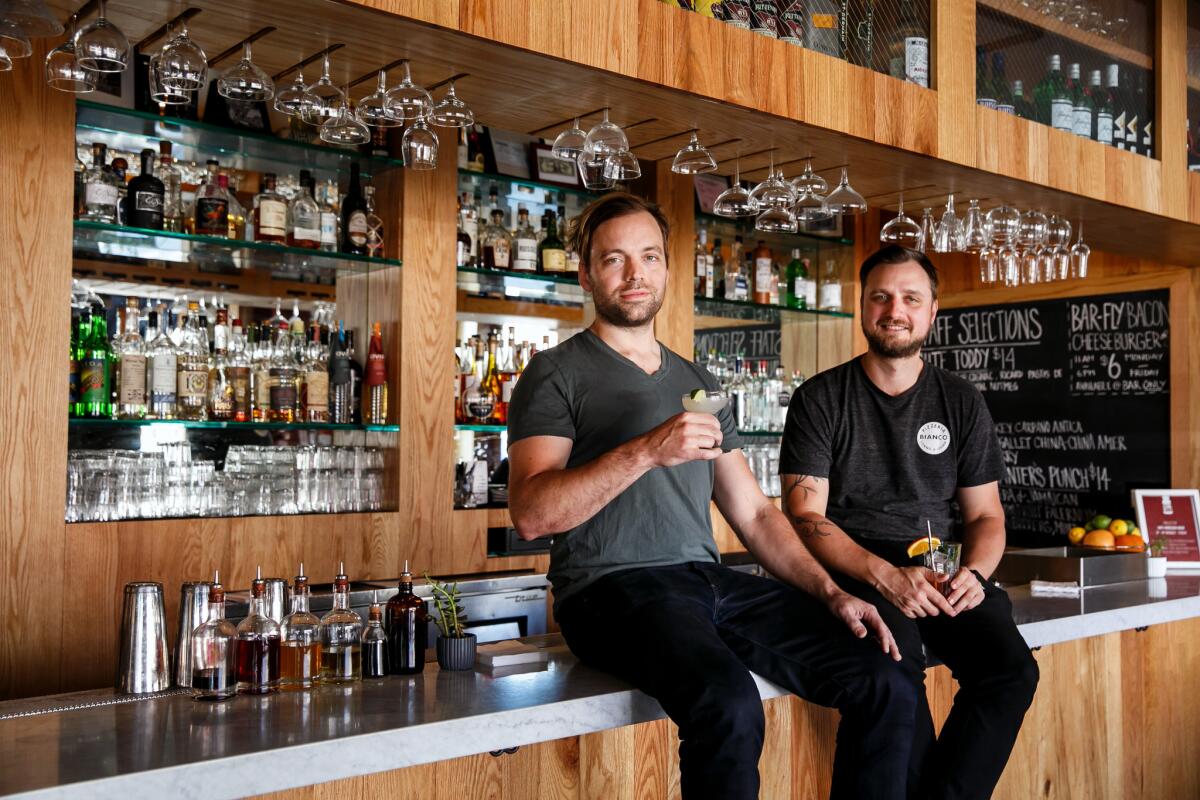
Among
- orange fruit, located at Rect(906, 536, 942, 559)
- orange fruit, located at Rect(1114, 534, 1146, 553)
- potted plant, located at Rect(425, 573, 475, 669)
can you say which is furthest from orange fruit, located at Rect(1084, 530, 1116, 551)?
potted plant, located at Rect(425, 573, 475, 669)

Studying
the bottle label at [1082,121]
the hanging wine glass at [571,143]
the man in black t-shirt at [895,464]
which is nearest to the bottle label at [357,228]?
the hanging wine glass at [571,143]

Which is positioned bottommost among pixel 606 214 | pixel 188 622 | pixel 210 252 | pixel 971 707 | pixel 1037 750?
pixel 1037 750

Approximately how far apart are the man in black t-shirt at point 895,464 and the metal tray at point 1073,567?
58 centimetres

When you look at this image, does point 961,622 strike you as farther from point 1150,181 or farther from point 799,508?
point 1150,181

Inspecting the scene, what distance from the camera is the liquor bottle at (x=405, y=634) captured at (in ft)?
6.40

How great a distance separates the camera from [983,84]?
10.4 feet

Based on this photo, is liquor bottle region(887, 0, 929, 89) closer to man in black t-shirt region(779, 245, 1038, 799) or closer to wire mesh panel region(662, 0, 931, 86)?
wire mesh panel region(662, 0, 931, 86)

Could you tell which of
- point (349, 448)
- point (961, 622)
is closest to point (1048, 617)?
point (961, 622)

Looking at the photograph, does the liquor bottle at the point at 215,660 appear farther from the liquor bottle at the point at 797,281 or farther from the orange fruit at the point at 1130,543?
the liquor bottle at the point at 797,281

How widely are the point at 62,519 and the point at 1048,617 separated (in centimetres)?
242

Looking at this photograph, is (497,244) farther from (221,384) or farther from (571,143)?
(571,143)

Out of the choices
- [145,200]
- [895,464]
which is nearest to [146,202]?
[145,200]

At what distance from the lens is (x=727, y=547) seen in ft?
14.1

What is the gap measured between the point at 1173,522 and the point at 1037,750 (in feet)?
4.73
